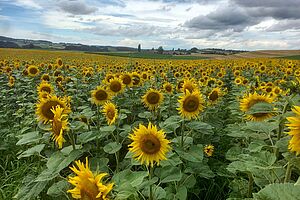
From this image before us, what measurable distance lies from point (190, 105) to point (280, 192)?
239 cm

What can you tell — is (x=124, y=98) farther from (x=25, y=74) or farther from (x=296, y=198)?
(x=296, y=198)

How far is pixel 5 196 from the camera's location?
161 inches

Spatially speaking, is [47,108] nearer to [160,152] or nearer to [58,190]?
[58,190]

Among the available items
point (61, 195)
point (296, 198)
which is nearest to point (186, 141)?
point (61, 195)

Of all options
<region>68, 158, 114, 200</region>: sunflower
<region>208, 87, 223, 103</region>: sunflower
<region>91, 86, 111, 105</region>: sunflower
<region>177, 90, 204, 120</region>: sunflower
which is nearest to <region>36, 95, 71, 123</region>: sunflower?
<region>177, 90, 204, 120</region>: sunflower

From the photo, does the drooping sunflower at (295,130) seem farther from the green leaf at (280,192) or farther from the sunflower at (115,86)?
the sunflower at (115,86)

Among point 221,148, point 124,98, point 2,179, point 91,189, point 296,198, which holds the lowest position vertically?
point 2,179

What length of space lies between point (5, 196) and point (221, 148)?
2847 mm

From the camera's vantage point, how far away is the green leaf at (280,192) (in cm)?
143

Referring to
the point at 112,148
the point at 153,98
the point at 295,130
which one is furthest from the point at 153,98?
the point at 295,130

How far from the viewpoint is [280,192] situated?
1450mm

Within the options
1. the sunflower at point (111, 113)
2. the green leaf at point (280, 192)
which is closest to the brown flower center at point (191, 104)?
the sunflower at point (111, 113)

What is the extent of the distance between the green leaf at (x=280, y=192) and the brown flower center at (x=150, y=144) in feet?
4.39

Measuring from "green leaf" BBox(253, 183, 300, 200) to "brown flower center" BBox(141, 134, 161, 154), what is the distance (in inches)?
52.7
